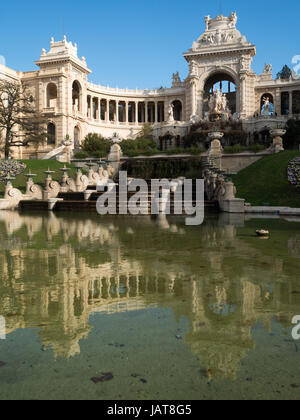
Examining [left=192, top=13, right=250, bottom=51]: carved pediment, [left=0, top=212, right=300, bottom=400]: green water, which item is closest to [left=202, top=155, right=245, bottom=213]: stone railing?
[left=0, top=212, right=300, bottom=400]: green water

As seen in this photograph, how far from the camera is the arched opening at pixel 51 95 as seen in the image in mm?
56688

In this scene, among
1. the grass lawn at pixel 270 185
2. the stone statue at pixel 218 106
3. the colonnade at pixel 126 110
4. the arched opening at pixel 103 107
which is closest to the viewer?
the grass lawn at pixel 270 185

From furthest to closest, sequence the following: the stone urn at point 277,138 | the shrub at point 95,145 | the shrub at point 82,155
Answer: the shrub at point 95,145
the shrub at point 82,155
the stone urn at point 277,138

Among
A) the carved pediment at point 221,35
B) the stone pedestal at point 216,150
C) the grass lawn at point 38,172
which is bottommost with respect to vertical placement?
the grass lawn at point 38,172

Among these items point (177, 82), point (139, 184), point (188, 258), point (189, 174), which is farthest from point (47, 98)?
point (188, 258)

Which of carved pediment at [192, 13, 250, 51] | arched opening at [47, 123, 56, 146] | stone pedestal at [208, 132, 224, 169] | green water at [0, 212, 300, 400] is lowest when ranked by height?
green water at [0, 212, 300, 400]

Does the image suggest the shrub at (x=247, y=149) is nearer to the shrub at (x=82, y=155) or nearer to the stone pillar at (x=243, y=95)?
the shrub at (x=82, y=155)

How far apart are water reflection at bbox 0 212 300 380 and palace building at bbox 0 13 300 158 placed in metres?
49.7

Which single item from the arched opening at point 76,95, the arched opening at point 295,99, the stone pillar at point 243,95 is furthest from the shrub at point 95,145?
the arched opening at point 295,99

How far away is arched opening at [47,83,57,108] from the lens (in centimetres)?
5669

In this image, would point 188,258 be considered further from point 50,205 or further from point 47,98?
point 47,98

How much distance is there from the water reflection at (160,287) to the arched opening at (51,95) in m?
54.0

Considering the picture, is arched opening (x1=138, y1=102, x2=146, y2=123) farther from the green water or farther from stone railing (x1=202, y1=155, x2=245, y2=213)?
the green water

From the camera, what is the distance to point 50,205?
1877cm
